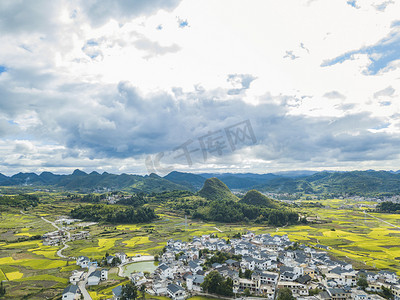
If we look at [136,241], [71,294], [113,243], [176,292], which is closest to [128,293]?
[176,292]

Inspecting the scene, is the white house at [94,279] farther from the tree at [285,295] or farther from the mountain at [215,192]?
the mountain at [215,192]

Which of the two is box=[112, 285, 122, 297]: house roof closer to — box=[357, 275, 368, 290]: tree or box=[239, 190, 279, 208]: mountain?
box=[357, 275, 368, 290]: tree

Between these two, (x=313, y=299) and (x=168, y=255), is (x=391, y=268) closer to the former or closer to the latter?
(x=313, y=299)

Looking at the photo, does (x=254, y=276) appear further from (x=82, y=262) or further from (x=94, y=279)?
(x=82, y=262)

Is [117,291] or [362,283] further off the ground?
[117,291]

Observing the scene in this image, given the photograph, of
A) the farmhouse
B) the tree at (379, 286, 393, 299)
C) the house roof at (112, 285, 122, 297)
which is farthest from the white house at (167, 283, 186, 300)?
the tree at (379, 286, 393, 299)

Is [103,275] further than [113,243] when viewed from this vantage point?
No

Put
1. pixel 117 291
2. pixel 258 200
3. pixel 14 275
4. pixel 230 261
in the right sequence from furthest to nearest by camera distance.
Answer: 1. pixel 258 200
2. pixel 230 261
3. pixel 14 275
4. pixel 117 291
